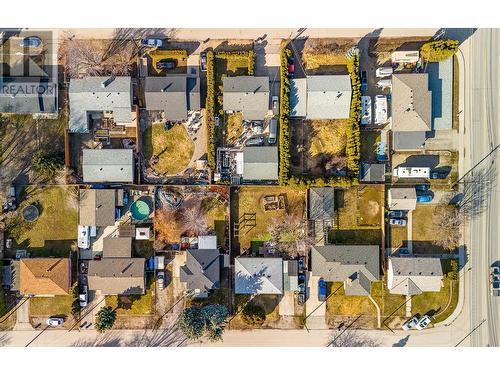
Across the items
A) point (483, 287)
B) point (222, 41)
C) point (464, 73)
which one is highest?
point (222, 41)

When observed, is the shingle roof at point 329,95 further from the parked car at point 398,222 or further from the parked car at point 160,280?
the parked car at point 160,280

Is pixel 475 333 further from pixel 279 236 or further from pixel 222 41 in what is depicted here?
pixel 222 41

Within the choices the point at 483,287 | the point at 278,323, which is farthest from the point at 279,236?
the point at 483,287

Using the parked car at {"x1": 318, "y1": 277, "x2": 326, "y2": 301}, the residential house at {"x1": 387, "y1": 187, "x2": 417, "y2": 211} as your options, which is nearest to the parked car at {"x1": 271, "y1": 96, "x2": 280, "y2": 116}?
the residential house at {"x1": 387, "y1": 187, "x2": 417, "y2": 211}

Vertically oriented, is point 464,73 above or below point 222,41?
below

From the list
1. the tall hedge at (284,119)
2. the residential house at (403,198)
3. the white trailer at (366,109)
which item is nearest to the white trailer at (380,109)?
the white trailer at (366,109)
